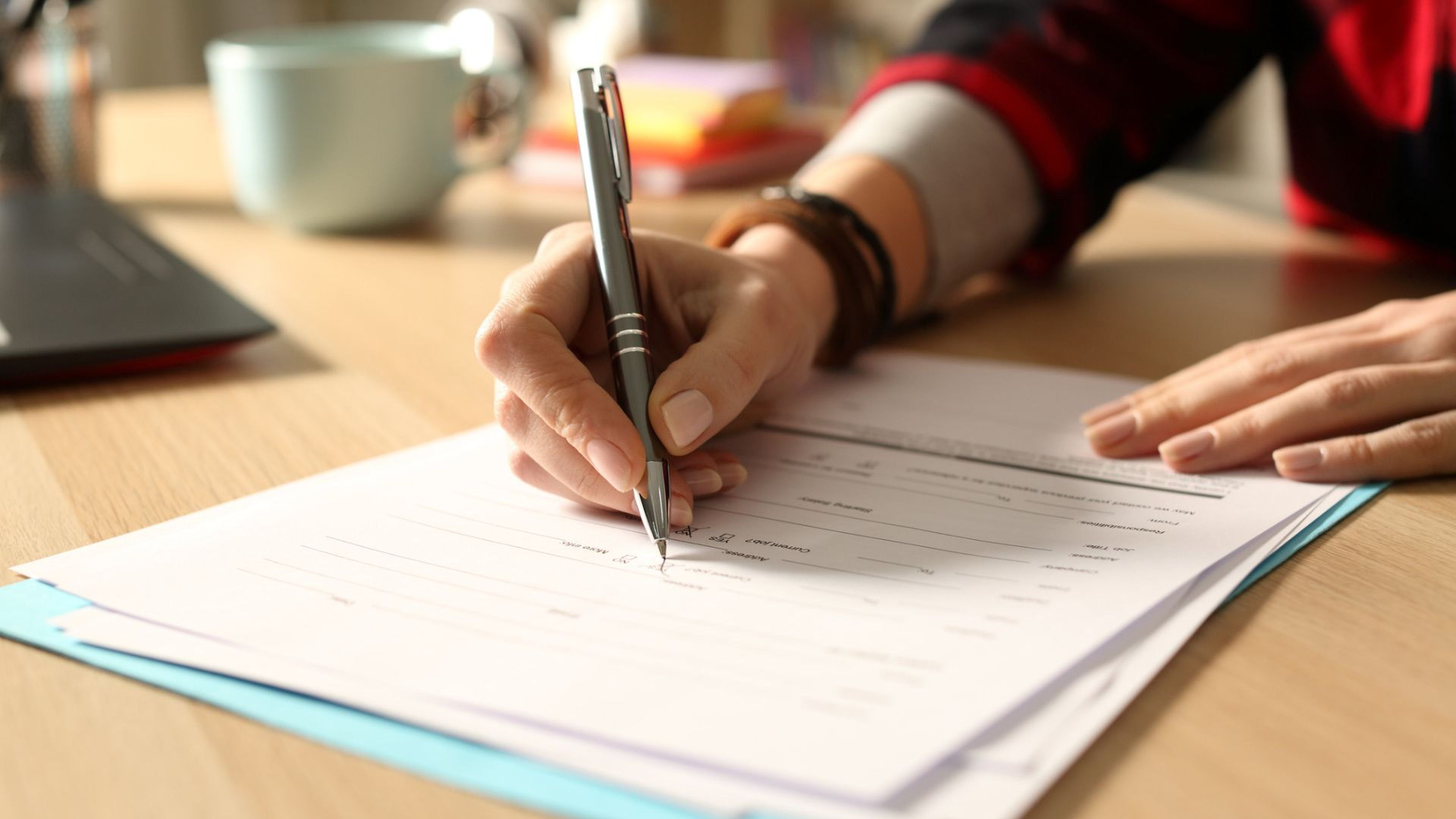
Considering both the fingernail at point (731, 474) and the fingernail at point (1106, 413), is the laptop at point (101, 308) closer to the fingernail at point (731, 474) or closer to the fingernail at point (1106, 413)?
the fingernail at point (731, 474)

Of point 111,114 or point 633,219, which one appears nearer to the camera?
point 633,219

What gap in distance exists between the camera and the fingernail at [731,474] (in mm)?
498

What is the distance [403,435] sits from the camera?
1.90 feet

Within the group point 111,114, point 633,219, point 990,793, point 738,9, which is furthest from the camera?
point 738,9

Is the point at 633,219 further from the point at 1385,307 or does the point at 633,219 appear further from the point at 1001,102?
the point at 1385,307

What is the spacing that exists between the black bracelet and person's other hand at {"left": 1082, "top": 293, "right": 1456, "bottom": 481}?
0.16 meters

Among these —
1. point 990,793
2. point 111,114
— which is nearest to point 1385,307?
point 990,793

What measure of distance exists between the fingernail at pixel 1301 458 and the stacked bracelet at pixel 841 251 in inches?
9.3

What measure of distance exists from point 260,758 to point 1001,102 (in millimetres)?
643

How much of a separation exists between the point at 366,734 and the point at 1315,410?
1.33 feet

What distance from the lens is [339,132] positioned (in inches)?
35.3

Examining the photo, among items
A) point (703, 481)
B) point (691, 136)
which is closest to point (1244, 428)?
point (703, 481)

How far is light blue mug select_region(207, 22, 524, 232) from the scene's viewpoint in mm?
887

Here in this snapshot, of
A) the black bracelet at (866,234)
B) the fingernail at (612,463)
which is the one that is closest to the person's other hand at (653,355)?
the fingernail at (612,463)
